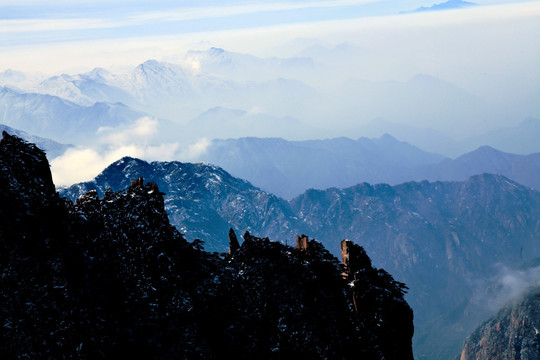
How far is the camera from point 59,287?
29000 millimetres

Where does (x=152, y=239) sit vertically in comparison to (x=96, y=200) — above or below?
below

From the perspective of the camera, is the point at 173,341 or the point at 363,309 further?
the point at 363,309

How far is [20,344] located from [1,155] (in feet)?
37.9

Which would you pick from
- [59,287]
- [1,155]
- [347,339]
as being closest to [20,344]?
[59,287]

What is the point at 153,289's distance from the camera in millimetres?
33000

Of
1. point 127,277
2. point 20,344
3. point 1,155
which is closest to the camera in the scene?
point 20,344

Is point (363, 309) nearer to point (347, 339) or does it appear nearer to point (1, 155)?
point (347, 339)

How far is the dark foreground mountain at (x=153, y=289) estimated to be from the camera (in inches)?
1124

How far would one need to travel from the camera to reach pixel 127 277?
32.6 meters

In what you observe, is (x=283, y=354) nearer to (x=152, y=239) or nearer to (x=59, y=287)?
(x=152, y=239)

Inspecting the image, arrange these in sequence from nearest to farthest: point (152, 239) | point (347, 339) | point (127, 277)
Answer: point (127, 277), point (152, 239), point (347, 339)

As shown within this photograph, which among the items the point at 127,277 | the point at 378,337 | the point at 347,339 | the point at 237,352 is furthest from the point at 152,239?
the point at 378,337

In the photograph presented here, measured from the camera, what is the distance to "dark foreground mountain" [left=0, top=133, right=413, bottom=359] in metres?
28.5

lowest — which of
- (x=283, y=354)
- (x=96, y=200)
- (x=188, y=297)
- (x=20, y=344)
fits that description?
(x=20, y=344)
